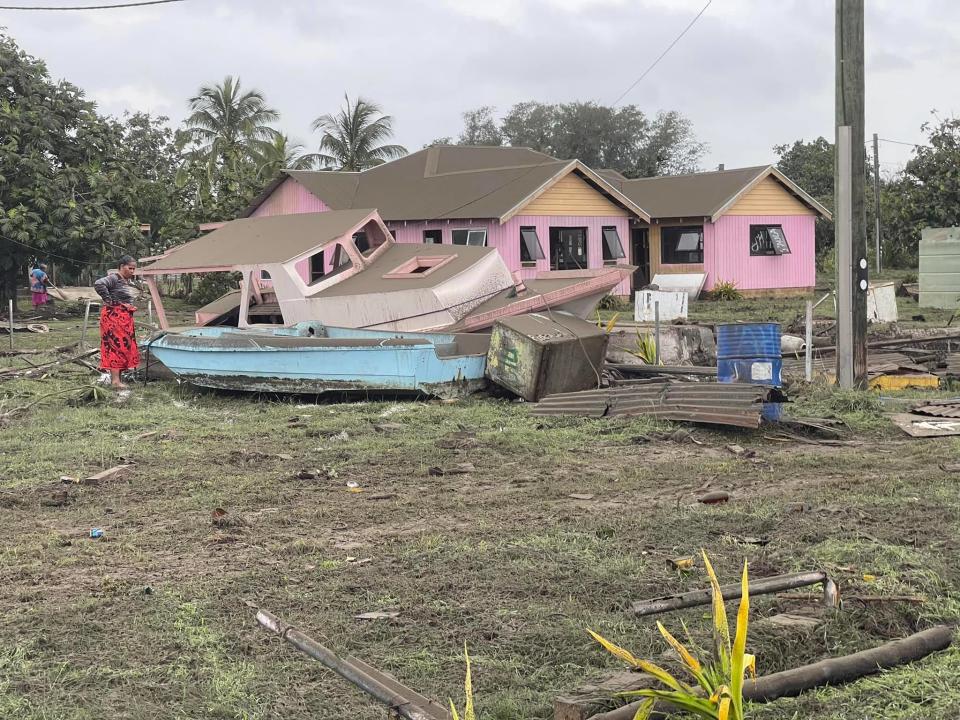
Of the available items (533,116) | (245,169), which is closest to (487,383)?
(245,169)

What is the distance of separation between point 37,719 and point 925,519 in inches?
190

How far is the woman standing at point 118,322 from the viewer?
13.5m

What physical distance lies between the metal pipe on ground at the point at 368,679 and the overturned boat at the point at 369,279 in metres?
8.60

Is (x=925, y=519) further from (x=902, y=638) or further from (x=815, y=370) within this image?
(x=815, y=370)

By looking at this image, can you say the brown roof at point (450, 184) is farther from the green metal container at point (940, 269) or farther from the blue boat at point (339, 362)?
the blue boat at point (339, 362)

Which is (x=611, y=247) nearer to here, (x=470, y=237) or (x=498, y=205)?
(x=498, y=205)

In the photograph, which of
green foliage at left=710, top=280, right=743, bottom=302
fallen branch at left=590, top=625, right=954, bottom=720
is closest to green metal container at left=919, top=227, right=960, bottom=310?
green foliage at left=710, top=280, right=743, bottom=302

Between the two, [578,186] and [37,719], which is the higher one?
[578,186]

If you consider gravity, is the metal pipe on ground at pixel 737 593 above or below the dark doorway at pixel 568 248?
below

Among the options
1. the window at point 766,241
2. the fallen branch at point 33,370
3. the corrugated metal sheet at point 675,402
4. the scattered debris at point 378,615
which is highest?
the window at point 766,241

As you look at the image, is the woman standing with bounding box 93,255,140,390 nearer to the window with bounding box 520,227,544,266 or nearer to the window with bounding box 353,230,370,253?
the window with bounding box 353,230,370,253

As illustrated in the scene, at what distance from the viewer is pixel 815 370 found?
12.6 metres

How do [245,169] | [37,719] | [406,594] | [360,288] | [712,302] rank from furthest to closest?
[245,169] < [712,302] < [360,288] < [406,594] < [37,719]

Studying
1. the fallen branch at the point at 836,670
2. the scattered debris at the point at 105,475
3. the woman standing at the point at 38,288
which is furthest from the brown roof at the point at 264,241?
the woman standing at the point at 38,288
